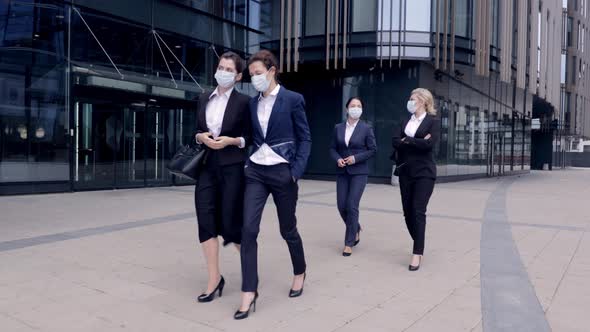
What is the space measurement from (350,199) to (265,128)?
2.40 m

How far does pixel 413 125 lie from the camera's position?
17.2ft

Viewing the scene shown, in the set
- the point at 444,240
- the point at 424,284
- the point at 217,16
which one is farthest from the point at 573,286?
A: the point at 217,16

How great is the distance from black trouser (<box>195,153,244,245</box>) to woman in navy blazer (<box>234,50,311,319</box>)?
0.31ft

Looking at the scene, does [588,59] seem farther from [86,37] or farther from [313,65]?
[86,37]

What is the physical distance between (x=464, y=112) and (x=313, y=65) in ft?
25.3

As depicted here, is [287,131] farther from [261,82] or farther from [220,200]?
[220,200]

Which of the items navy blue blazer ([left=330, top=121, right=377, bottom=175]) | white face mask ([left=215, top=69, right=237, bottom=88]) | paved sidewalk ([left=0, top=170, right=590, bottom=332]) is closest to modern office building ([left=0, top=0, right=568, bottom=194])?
paved sidewalk ([left=0, top=170, right=590, bottom=332])

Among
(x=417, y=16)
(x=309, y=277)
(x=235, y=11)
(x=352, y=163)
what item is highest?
(x=235, y=11)

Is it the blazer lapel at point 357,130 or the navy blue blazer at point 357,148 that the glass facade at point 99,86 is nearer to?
the navy blue blazer at point 357,148

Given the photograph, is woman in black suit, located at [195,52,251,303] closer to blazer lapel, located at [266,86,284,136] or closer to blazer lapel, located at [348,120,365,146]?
blazer lapel, located at [266,86,284,136]

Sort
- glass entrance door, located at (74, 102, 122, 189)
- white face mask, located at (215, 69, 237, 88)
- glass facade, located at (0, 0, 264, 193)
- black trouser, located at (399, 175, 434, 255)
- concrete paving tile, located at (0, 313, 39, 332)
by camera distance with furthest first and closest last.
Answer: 1. glass entrance door, located at (74, 102, 122, 189)
2. glass facade, located at (0, 0, 264, 193)
3. black trouser, located at (399, 175, 434, 255)
4. white face mask, located at (215, 69, 237, 88)
5. concrete paving tile, located at (0, 313, 39, 332)

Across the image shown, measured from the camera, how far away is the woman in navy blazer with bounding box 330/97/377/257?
5719 millimetres

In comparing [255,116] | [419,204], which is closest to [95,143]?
[419,204]

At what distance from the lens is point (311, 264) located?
510 centimetres
